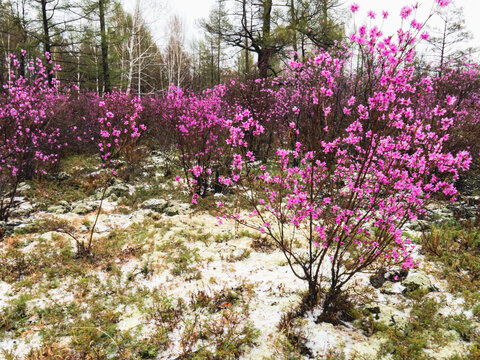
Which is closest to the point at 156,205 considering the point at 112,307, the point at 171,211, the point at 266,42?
the point at 171,211

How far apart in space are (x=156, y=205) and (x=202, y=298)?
3116 millimetres

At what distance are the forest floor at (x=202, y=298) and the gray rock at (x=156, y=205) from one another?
54cm

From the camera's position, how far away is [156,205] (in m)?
5.57

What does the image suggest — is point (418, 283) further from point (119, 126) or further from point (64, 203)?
point (119, 126)

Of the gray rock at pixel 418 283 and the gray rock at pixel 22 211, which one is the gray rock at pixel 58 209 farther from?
the gray rock at pixel 418 283

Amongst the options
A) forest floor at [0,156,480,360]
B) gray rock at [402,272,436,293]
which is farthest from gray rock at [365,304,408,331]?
gray rock at [402,272,436,293]

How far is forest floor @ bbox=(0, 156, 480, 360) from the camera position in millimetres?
2312

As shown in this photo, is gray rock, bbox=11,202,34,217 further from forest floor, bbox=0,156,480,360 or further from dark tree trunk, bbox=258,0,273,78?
dark tree trunk, bbox=258,0,273,78

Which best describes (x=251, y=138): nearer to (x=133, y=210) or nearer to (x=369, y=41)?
(x=133, y=210)

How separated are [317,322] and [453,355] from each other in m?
1.09

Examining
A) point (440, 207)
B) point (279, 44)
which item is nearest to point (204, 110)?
point (440, 207)

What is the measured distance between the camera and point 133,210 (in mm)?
5520

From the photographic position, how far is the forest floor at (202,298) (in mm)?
2312

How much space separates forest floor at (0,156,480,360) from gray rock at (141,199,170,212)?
538 mm
